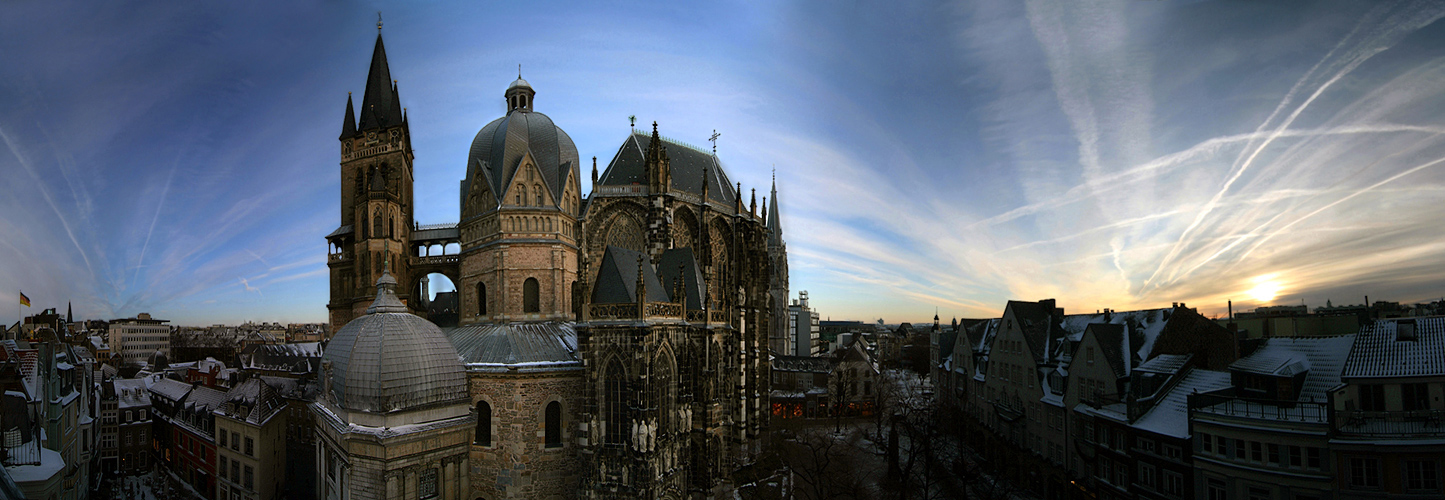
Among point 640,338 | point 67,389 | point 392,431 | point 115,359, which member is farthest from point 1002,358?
point 115,359

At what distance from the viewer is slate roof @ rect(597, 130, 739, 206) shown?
3728cm

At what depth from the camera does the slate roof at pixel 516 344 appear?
2622cm

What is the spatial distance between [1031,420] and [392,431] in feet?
104

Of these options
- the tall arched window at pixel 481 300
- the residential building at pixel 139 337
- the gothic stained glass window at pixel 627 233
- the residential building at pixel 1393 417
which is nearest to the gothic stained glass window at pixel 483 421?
the tall arched window at pixel 481 300

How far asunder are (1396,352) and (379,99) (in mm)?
46157

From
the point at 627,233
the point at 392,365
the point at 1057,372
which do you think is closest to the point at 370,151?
the point at 627,233

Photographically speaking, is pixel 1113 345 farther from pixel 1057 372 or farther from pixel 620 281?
pixel 620 281

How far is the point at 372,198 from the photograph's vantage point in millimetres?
34281

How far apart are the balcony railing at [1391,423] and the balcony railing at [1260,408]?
1.62 feet

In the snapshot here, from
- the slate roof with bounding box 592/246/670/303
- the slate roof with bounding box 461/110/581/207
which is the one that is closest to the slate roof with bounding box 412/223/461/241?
the slate roof with bounding box 461/110/581/207

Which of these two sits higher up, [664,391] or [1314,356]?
[1314,356]

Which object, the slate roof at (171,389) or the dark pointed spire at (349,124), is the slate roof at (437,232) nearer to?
the dark pointed spire at (349,124)

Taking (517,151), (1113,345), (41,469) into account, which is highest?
(517,151)

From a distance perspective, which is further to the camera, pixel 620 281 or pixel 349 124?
pixel 349 124
